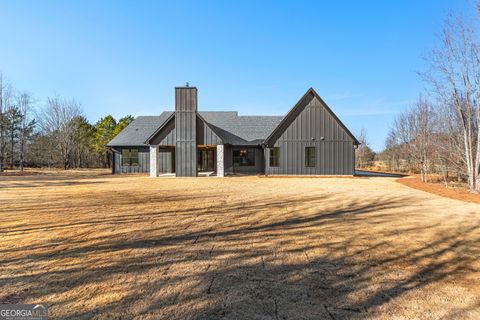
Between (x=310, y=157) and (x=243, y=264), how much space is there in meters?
17.7

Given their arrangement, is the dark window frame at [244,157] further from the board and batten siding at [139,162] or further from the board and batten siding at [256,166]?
the board and batten siding at [139,162]

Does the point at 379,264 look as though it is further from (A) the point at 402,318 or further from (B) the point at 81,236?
(B) the point at 81,236

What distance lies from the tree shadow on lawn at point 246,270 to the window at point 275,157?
14801 millimetres

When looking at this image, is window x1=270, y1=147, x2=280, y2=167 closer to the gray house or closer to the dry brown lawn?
the gray house

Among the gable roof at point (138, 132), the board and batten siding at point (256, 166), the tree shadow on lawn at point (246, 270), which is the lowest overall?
the tree shadow on lawn at point (246, 270)

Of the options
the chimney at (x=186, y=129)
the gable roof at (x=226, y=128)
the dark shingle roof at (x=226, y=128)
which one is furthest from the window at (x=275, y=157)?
the chimney at (x=186, y=129)

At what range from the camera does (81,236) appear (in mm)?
4809

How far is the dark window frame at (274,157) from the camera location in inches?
808

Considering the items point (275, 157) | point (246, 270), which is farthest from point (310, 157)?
point (246, 270)

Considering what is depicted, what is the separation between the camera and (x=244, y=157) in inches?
971

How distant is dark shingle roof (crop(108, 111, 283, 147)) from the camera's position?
79.9 ft

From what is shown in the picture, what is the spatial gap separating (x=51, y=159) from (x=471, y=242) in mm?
Answer: 46298

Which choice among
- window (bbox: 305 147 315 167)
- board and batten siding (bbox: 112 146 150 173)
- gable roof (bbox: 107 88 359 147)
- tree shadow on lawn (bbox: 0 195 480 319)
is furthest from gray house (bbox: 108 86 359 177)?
tree shadow on lawn (bbox: 0 195 480 319)

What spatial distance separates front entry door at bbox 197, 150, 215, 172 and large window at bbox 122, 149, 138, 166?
591cm
